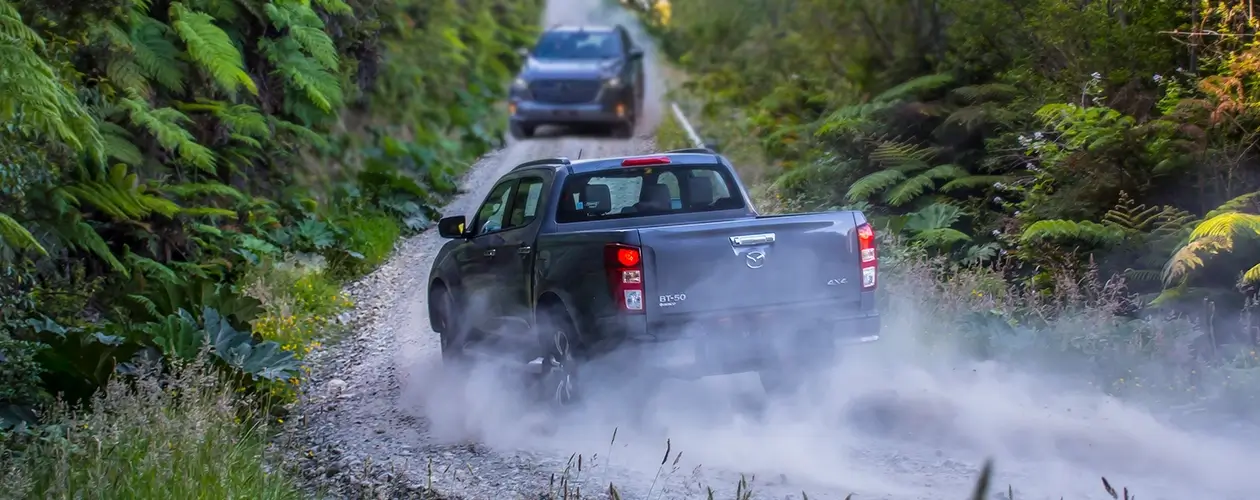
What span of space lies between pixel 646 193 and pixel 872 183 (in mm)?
5021

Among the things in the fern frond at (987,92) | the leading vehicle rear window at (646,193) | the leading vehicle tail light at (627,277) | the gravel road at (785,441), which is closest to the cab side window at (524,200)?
the leading vehicle rear window at (646,193)

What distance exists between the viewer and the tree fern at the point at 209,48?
1089cm

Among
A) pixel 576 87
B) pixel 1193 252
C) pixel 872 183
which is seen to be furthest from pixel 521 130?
pixel 1193 252

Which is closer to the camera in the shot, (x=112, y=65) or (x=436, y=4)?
(x=112, y=65)

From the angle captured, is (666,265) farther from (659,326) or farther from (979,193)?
(979,193)

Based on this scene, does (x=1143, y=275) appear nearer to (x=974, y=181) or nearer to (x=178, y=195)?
(x=974, y=181)

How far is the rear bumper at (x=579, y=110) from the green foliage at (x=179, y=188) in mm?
3703

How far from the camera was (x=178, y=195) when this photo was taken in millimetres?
12008

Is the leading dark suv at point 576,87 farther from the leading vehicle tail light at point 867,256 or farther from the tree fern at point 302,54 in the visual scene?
the leading vehicle tail light at point 867,256

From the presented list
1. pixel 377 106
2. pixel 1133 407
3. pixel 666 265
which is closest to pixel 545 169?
pixel 666 265

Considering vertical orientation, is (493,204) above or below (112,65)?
below

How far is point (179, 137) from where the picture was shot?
10586mm

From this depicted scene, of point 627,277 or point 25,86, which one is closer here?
point 25,86

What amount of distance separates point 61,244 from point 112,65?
2.02m
